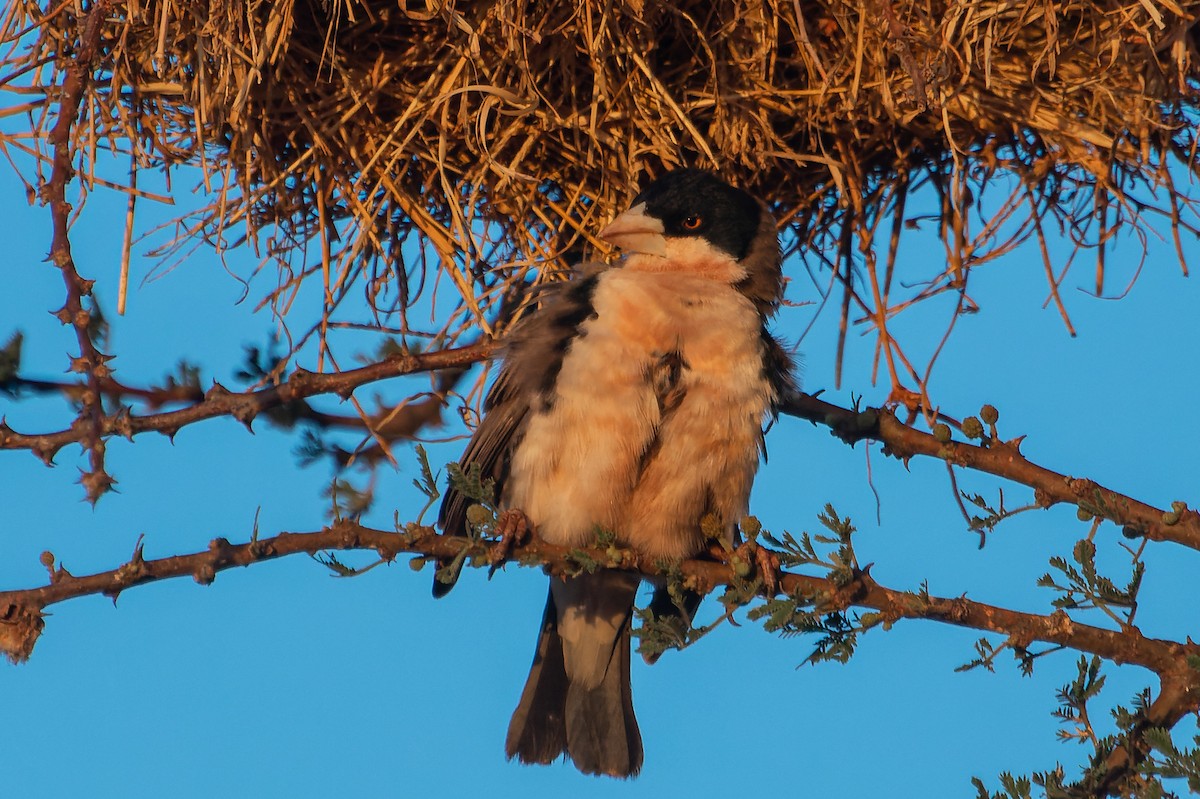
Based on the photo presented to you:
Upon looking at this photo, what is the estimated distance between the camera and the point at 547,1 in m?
2.67

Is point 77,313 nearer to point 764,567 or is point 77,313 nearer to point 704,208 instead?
point 764,567

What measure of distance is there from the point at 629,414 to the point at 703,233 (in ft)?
1.66

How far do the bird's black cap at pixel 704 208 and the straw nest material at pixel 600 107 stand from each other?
5 centimetres

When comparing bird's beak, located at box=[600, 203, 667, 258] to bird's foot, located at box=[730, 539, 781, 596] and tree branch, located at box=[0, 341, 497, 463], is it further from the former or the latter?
bird's foot, located at box=[730, 539, 781, 596]

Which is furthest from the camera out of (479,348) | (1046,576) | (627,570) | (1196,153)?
(1196,153)

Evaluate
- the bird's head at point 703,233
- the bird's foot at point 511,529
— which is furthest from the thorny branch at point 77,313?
the bird's head at point 703,233

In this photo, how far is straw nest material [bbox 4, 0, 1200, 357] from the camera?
8.61ft

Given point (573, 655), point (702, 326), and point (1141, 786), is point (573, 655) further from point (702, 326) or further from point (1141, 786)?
point (1141, 786)

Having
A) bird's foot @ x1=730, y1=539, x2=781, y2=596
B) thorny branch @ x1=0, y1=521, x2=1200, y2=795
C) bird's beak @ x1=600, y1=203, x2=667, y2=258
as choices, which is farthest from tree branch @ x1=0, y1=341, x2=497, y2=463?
bird's foot @ x1=730, y1=539, x2=781, y2=596

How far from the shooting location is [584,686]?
114 inches

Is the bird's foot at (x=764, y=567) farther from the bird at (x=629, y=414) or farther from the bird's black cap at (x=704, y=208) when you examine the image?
the bird's black cap at (x=704, y=208)

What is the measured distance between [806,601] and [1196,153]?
1410 millimetres

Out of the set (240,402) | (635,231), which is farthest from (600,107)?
(240,402)

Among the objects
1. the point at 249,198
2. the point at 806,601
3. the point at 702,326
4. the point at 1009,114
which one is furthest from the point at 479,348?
the point at 1009,114
